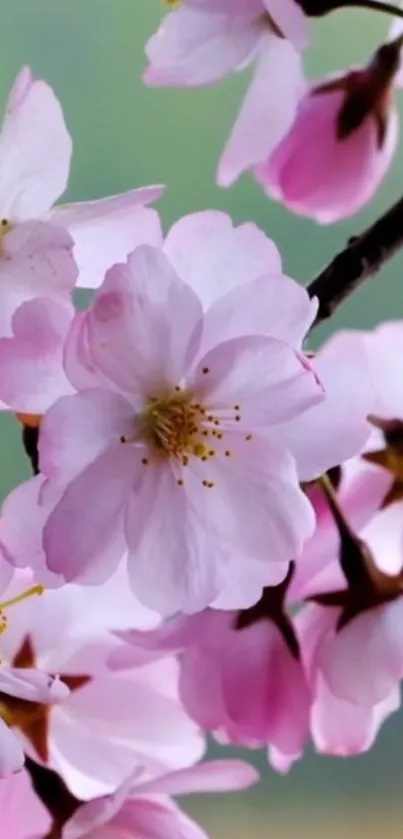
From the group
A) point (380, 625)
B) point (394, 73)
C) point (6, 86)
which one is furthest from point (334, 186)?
point (6, 86)

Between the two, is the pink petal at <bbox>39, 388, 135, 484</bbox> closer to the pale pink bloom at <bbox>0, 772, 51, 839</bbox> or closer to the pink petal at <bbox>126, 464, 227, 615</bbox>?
the pink petal at <bbox>126, 464, 227, 615</bbox>

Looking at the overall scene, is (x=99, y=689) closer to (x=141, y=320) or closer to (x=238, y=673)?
(x=238, y=673)

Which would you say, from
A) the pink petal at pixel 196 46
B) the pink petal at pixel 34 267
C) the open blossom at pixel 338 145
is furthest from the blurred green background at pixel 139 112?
the pink petal at pixel 34 267

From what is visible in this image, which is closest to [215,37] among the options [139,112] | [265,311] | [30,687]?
[265,311]

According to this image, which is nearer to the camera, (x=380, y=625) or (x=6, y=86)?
(x=380, y=625)

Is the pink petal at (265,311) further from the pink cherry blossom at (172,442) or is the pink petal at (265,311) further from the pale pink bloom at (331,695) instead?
the pale pink bloom at (331,695)

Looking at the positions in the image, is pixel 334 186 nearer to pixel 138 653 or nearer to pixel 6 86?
pixel 138 653
